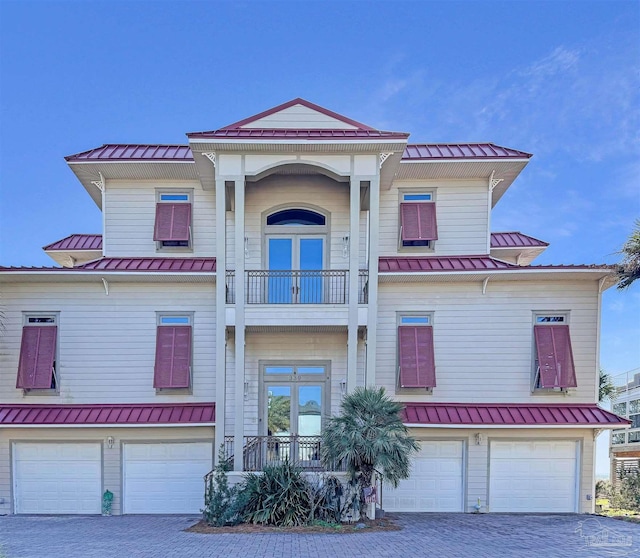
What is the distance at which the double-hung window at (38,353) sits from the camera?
460 inches

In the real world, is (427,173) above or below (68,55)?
below

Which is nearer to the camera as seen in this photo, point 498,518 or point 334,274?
point 498,518

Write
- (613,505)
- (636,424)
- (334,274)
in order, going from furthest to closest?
(636,424)
(613,505)
(334,274)

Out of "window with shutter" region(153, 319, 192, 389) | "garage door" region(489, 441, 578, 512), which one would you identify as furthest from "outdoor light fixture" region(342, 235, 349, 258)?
"garage door" region(489, 441, 578, 512)

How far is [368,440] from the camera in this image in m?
9.28

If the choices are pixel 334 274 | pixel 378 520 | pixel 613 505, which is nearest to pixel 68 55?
pixel 334 274

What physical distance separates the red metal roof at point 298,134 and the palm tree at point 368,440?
6.01 meters

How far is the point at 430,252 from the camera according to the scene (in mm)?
12836

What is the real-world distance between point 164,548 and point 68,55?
19.0 metres

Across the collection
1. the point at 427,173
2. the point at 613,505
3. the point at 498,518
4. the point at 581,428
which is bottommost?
the point at 613,505

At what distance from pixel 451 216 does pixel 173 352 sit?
8.62 metres

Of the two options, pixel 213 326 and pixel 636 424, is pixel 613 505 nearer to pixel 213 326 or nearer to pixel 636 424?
pixel 636 424

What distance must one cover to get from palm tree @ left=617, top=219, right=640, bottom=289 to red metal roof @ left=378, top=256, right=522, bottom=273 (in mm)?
2499

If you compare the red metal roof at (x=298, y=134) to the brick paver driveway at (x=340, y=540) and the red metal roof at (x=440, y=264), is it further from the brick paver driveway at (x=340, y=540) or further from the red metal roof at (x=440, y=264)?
the brick paver driveway at (x=340, y=540)
